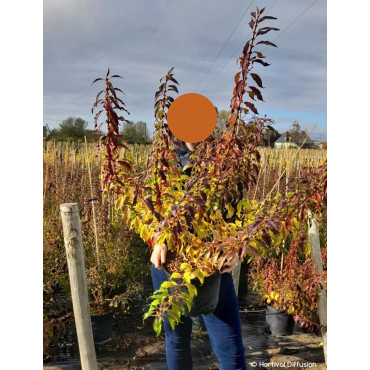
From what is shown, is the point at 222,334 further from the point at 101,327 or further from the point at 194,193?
the point at 101,327

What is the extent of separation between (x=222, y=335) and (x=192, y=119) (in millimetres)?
1045

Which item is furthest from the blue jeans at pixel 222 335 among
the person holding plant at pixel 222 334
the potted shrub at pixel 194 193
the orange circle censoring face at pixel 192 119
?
the orange circle censoring face at pixel 192 119

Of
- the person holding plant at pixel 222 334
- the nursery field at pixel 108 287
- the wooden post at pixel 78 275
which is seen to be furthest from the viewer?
the nursery field at pixel 108 287

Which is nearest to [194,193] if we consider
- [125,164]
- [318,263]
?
[125,164]

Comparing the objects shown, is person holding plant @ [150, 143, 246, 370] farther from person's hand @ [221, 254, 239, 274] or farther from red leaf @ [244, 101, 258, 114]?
red leaf @ [244, 101, 258, 114]

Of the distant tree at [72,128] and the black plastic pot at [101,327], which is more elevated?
the distant tree at [72,128]

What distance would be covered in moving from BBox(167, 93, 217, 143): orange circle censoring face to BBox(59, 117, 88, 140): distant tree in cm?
56

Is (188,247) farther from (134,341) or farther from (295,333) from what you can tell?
(295,333)

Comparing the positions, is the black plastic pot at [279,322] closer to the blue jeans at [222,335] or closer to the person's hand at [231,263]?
the blue jeans at [222,335]

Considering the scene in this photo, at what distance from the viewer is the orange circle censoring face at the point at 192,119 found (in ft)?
5.09

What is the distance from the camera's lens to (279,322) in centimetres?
289

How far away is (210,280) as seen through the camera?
1.51m

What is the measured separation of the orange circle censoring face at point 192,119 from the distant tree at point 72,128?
555mm
